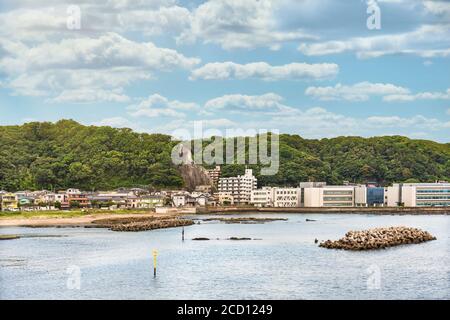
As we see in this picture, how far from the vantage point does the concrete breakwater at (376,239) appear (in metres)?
36.3

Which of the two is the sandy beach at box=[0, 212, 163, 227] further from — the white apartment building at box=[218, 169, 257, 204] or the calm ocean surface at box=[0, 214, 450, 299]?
the white apartment building at box=[218, 169, 257, 204]

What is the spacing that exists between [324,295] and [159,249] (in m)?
15.5

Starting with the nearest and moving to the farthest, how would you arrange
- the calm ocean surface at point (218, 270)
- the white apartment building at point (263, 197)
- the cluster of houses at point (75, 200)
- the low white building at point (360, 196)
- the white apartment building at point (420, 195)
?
the calm ocean surface at point (218, 270)
the cluster of houses at point (75, 200)
the white apartment building at point (420, 195)
the low white building at point (360, 196)
the white apartment building at point (263, 197)

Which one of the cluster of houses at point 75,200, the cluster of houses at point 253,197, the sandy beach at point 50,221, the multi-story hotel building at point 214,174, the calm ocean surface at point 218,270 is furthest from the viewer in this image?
the multi-story hotel building at point 214,174

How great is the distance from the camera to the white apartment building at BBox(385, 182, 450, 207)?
9112 cm

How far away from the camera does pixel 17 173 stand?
3851 inches

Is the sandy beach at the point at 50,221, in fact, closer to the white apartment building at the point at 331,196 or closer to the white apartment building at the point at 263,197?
the white apartment building at the point at 263,197

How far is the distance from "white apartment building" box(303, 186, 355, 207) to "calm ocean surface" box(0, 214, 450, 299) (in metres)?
49.9

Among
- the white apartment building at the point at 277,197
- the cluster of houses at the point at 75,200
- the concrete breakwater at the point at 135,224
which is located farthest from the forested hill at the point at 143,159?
the concrete breakwater at the point at 135,224

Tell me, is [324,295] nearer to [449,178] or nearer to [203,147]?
[203,147]

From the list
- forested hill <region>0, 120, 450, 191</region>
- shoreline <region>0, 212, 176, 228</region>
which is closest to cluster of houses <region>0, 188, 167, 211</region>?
forested hill <region>0, 120, 450, 191</region>

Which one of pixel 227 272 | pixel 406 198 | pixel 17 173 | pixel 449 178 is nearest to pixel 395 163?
→ pixel 449 178

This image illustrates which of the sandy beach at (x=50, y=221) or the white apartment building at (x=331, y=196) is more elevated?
the white apartment building at (x=331, y=196)

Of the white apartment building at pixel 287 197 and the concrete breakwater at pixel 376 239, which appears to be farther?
the white apartment building at pixel 287 197
